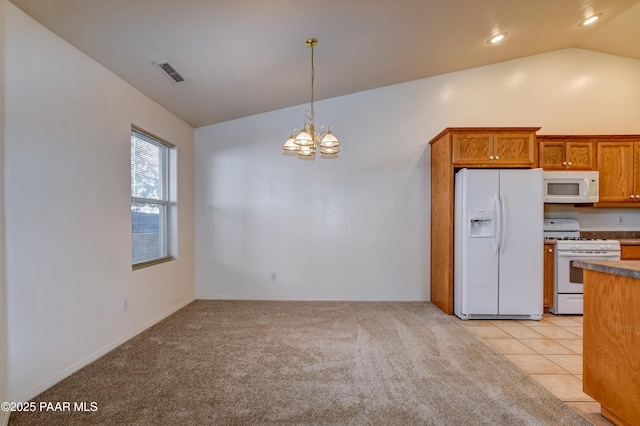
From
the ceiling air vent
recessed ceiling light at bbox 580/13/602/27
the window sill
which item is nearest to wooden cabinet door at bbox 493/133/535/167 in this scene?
recessed ceiling light at bbox 580/13/602/27

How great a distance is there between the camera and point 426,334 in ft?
9.96

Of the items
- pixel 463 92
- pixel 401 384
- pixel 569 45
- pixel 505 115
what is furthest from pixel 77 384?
pixel 569 45

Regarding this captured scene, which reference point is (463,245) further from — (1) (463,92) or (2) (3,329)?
(2) (3,329)

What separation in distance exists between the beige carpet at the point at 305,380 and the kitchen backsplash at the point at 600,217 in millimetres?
2507

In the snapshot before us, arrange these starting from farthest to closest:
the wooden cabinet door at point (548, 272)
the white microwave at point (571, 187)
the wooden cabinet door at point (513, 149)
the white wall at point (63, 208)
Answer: the white microwave at point (571, 187) < the wooden cabinet door at point (548, 272) < the wooden cabinet door at point (513, 149) < the white wall at point (63, 208)

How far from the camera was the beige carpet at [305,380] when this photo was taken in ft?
5.80

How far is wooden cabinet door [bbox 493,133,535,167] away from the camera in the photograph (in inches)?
137

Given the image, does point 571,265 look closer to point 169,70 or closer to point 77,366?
point 169,70

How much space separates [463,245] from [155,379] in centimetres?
338

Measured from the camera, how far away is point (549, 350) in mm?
2691

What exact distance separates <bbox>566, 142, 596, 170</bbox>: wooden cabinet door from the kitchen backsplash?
603 millimetres

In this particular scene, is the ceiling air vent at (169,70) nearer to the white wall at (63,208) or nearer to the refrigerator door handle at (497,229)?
the white wall at (63,208)

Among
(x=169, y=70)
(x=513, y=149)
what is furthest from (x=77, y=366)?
(x=513, y=149)

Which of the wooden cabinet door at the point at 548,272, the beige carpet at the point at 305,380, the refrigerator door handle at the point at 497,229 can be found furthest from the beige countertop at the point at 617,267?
the wooden cabinet door at the point at 548,272
